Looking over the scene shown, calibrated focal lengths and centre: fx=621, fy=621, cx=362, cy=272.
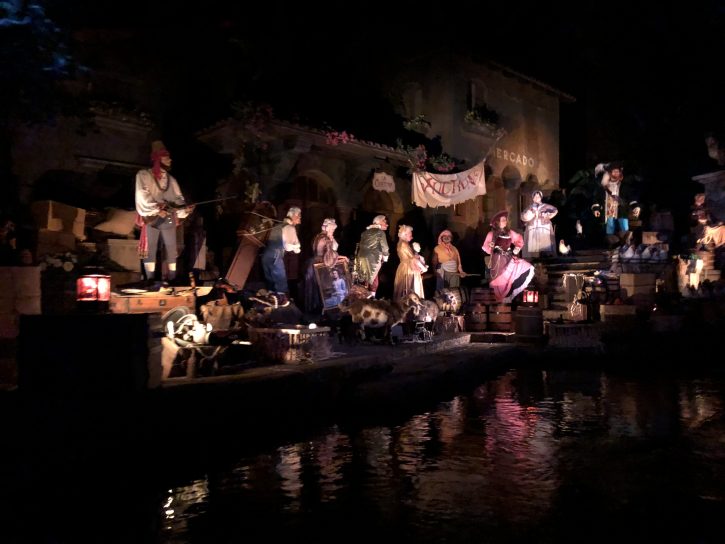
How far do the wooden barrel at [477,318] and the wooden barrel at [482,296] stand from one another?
59cm

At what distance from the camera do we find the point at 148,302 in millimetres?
9562

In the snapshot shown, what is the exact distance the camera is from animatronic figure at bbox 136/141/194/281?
10.3 metres

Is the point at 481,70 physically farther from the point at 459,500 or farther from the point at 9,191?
the point at 459,500

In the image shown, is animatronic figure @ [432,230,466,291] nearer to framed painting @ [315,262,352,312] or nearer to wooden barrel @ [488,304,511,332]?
wooden barrel @ [488,304,511,332]

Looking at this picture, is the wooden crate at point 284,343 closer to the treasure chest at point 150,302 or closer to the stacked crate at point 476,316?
the treasure chest at point 150,302

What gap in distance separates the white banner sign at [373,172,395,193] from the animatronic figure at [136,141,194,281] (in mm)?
7079

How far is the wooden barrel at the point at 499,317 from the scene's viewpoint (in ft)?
52.1

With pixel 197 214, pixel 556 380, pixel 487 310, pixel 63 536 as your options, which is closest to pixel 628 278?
pixel 487 310

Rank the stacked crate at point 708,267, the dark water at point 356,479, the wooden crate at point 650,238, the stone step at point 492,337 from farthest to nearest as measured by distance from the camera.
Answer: the wooden crate at point 650,238 → the stacked crate at point 708,267 → the stone step at point 492,337 → the dark water at point 356,479

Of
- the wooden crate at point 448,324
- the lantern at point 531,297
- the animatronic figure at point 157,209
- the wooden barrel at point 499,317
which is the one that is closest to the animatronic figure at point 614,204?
the lantern at point 531,297

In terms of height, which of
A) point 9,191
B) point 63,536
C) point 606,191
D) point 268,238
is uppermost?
point 606,191

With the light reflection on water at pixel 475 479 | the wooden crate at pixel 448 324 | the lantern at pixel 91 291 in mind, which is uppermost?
the lantern at pixel 91 291

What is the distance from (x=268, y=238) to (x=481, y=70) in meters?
12.4

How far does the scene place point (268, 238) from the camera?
40.7ft
